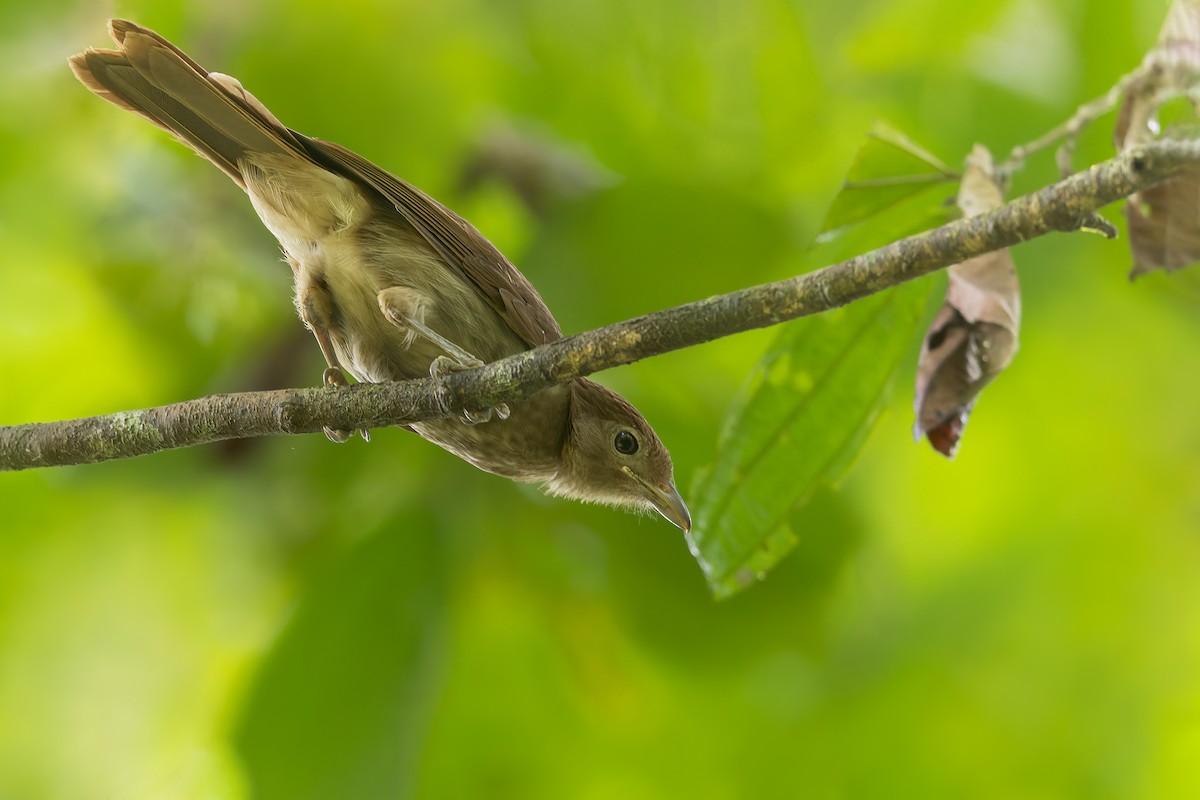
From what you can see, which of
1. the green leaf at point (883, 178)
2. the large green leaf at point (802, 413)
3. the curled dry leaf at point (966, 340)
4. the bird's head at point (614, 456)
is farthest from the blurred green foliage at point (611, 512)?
the curled dry leaf at point (966, 340)

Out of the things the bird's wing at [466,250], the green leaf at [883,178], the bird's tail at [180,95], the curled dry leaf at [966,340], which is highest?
the bird's tail at [180,95]

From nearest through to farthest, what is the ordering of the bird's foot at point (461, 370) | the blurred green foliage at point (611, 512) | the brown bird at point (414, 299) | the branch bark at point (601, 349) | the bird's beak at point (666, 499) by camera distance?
1. the branch bark at point (601, 349)
2. the bird's foot at point (461, 370)
3. the brown bird at point (414, 299)
4. the bird's beak at point (666, 499)
5. the blurred green foliage at point (611, 512)

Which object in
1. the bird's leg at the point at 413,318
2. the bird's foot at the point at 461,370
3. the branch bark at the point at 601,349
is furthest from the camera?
the bird's leg at the point at 413,318

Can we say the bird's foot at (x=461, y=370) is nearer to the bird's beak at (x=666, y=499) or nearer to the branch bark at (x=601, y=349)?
the branch bark at (x=601, y=349)

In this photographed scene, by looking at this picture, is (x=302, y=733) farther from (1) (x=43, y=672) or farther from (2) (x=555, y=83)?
(2) (x=555, y=83)

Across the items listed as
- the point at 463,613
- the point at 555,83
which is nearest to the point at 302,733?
the point at 463,613

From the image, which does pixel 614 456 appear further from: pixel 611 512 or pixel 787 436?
pixel 611 512

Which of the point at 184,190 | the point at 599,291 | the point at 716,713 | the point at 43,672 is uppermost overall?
the point at 184,190
